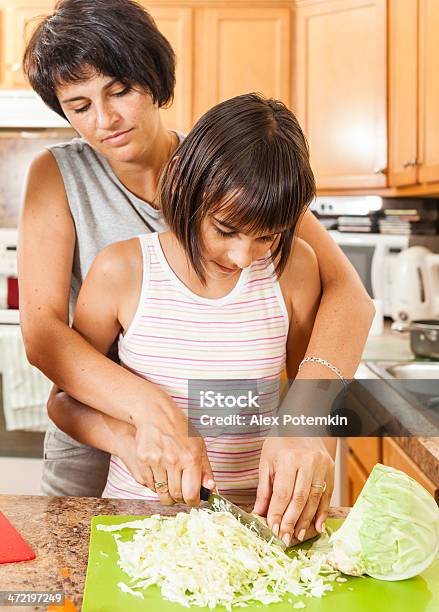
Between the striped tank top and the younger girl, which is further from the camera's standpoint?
the striped tank top

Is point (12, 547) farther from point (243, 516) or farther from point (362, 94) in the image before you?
point (362, 94)

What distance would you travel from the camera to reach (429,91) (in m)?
2.61

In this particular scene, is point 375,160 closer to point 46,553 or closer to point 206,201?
point 206,201

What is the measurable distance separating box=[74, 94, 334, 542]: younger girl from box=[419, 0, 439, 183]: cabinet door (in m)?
1.60

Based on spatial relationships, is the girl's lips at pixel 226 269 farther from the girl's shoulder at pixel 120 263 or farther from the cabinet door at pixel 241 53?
the cabinet door at pixel 241 53

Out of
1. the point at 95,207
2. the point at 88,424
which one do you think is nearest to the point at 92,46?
the point at 95,207

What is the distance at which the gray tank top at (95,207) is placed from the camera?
1229mm

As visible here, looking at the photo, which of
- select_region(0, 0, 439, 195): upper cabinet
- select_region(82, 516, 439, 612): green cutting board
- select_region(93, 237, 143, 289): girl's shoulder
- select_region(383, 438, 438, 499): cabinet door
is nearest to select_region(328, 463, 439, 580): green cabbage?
select_region(82, 516, 439, 612): green cutting board

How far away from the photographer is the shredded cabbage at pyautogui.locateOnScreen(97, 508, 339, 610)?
78 cm

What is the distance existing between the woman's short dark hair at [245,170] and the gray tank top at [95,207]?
261mm

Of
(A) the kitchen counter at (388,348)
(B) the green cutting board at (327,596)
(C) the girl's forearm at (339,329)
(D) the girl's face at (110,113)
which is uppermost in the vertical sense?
(D) the girl's face at (110,113)

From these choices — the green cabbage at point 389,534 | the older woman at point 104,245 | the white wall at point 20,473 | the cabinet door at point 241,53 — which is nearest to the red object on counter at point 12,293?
the white wall at point 20,473

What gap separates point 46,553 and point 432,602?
39 centimetres

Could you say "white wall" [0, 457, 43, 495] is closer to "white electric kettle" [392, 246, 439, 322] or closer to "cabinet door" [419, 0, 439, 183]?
"white electric kettle" [392, 246, 439, 322]
